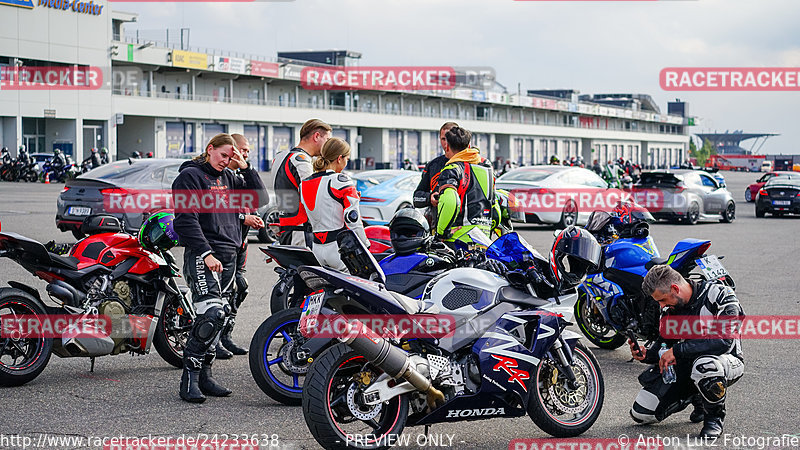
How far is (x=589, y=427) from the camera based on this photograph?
215 inches

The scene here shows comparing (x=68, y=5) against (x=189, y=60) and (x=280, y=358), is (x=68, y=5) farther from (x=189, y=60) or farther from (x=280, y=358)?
(x=280, y=358)

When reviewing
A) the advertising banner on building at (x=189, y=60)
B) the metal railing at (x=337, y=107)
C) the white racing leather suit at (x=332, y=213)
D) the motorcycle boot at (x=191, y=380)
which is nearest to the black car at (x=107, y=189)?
the motorcycle boot at (x=191, y=380)

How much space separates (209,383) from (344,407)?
187cm

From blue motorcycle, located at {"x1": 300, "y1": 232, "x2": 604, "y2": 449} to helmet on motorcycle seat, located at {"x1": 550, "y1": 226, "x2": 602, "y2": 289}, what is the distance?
0.05ft

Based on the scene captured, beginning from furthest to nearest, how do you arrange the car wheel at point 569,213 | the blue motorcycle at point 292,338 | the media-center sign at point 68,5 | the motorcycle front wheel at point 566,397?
the media-center sign at point 68,5, the car wheel at point 569,213, the blue motorcycle at point 292,338, the motorcycle front wheel at point 566,397

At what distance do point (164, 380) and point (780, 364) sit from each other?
5.01 metres

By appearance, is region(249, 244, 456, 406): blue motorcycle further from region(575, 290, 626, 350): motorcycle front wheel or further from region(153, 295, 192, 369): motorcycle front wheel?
region(575, 290, 626, 350): motorcycle front wheel

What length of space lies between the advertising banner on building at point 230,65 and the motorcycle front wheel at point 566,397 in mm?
64379

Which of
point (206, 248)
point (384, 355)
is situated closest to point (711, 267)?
point (384, 355)

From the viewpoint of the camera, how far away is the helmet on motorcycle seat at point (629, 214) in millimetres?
7602

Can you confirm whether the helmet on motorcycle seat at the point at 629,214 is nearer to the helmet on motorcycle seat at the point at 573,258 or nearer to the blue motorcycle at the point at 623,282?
the blue motorcycle at the point at 623,282

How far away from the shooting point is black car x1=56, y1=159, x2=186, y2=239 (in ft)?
51.3

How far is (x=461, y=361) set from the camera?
508 cm

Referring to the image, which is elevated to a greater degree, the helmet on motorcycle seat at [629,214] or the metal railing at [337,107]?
the metal railing at [337,107]
